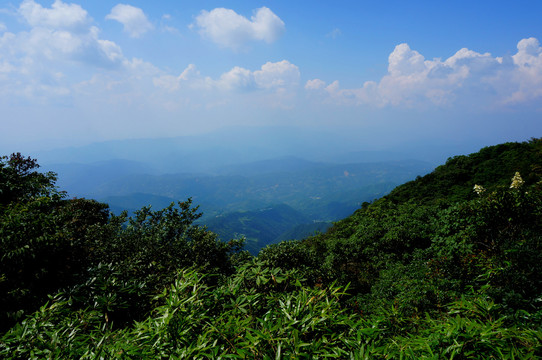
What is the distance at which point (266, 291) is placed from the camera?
411 cm

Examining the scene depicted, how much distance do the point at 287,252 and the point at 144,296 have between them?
507 centimetres

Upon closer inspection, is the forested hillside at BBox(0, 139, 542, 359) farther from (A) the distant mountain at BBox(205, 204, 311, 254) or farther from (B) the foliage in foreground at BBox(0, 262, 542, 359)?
(A) the distant mountain at BBox(205, 204, 311, 254)

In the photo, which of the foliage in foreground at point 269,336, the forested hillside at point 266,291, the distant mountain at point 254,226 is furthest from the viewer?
the distant mountain at point 254,226

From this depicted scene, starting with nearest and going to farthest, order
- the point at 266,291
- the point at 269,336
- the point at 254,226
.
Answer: the point at 269,336
the point at 266,291
the point at 254,226

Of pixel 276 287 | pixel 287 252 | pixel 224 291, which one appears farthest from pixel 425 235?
pixel 224 291

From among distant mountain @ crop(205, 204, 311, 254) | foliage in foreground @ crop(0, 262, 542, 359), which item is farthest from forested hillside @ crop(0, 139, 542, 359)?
distant mountain @ crop(205, 204, 311, 254)

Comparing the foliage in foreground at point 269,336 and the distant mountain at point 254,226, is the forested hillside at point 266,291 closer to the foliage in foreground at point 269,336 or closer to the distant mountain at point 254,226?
the foliage in foreground at point 269,336

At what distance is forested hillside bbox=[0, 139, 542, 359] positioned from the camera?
2604mm

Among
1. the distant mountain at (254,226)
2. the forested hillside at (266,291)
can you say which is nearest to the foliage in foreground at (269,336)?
the forested hillside at (266,291)

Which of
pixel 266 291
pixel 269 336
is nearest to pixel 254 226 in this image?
pixel 266 291

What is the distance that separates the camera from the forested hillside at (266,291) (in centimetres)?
260

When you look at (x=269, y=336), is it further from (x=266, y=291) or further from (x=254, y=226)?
(x=254, y=226)

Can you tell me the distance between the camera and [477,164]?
27875mm

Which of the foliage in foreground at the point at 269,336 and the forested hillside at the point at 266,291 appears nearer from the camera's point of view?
the foliage in foreground at the point at 269,336
